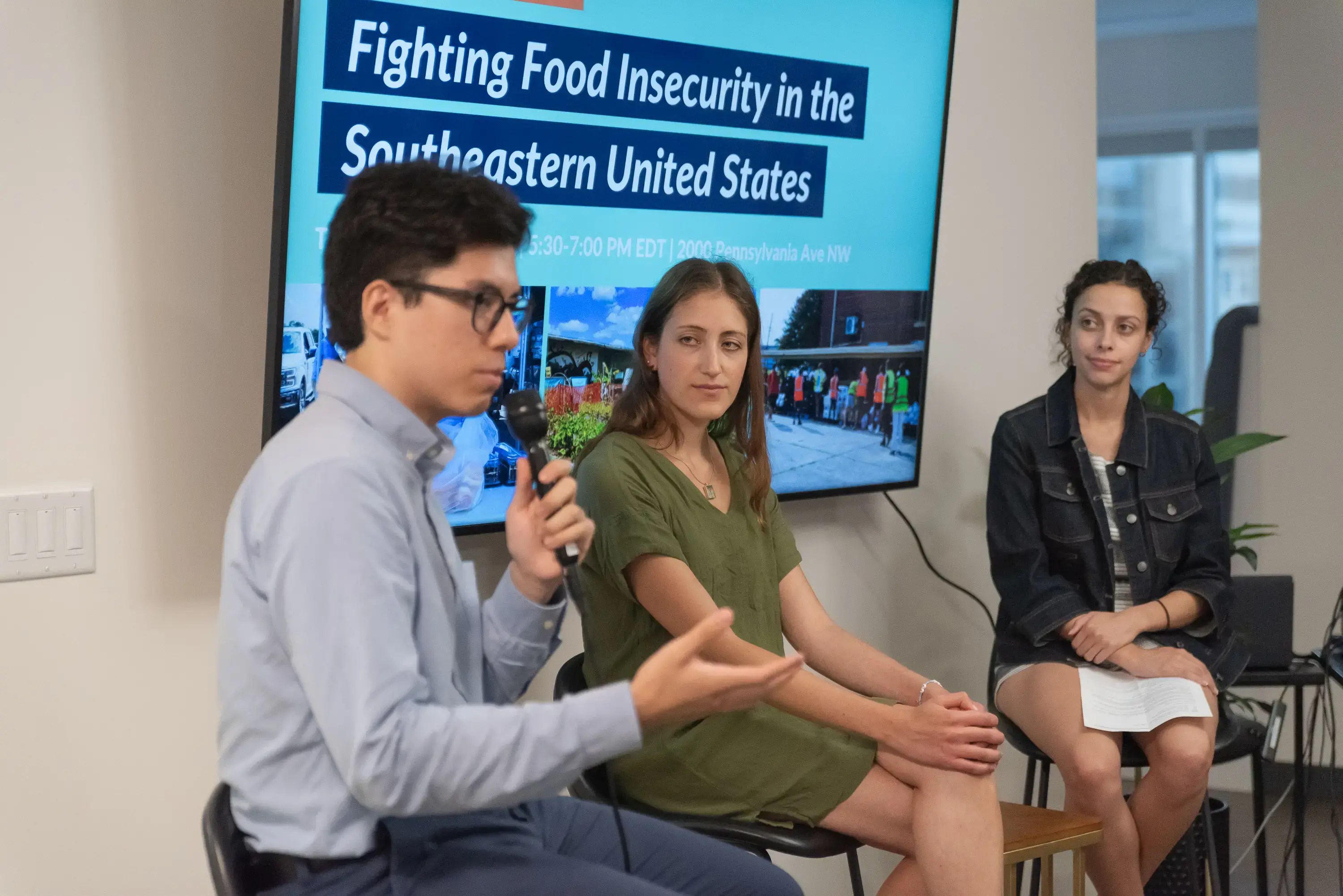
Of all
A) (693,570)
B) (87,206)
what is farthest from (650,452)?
(87,206)

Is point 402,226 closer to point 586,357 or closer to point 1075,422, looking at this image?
point 586,357

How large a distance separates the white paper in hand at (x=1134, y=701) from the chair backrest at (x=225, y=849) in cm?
183

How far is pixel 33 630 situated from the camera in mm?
1872

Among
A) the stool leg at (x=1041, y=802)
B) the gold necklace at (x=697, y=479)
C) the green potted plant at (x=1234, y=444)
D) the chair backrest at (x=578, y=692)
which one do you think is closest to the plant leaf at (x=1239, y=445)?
the green potted plant at (x=1234, y=444)

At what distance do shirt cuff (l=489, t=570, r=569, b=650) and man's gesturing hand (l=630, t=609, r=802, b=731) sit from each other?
298mm

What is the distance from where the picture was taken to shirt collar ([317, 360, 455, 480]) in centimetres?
133

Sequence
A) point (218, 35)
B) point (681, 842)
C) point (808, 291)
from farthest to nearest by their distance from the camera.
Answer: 1. point (808, 291)
2. point (218, 35)
3. point (681, 842)

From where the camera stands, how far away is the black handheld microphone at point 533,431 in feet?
4.77

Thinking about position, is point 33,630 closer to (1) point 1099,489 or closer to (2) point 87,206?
(2) point 87,206

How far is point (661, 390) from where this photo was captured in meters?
2.28

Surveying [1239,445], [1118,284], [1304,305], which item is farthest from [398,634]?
[1304,305]

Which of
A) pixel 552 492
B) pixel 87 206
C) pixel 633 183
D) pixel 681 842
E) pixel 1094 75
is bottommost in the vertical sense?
pixel 681 842

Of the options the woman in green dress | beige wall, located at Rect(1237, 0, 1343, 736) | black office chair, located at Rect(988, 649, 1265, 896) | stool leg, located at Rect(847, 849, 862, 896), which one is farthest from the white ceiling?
stool leg, located at Rect(847, 849, 862, 896)

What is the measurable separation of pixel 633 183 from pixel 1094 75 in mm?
1985
